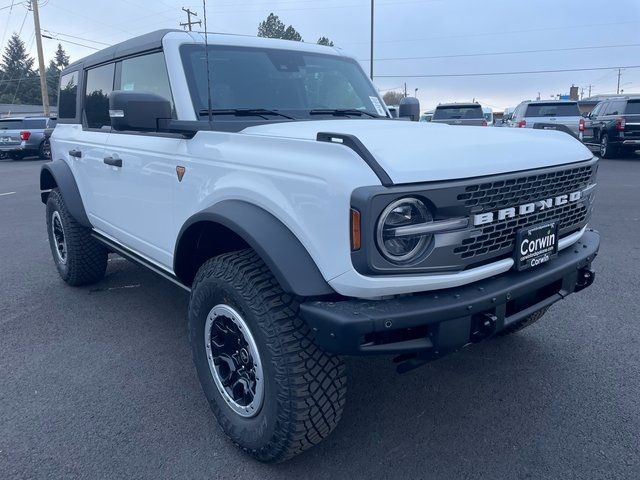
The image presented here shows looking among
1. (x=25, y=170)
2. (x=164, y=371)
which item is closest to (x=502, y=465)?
(x=164, y=371)

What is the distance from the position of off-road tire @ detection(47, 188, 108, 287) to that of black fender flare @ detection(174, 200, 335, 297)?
271 cm

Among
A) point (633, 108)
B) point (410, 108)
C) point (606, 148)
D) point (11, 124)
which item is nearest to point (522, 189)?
point (410, 108)

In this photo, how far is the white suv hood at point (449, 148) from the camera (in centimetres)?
215

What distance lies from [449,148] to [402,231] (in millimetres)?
473

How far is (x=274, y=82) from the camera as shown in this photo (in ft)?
11.6

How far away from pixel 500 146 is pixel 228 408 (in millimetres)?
1756

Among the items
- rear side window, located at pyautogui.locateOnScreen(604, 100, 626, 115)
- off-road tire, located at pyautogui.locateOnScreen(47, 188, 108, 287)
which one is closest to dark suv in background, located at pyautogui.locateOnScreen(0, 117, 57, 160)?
off-road tire, located at pyautogui.locateOnScreen(47, 188, 108, 287)

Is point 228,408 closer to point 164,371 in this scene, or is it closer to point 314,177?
point 164,371

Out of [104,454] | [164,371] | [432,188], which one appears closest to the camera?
[432,188]

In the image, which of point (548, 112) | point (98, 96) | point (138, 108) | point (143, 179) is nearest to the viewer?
point (138, 108)

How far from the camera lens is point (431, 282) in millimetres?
2148

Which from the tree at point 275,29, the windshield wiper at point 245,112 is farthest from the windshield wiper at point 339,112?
the tree at point 275,29

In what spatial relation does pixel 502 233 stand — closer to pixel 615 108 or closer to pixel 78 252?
pixel 78 252

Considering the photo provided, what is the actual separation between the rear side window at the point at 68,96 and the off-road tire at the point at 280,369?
10.5 ft
